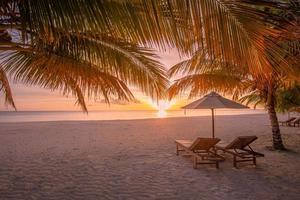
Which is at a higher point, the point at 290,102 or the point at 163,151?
the point at 290,102

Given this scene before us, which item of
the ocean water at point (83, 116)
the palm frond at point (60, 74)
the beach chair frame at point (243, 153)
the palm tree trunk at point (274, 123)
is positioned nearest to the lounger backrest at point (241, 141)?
the beach chair frame at point (243, 153)

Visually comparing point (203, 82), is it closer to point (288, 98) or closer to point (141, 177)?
point (141, 177)

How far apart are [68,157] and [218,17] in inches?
298

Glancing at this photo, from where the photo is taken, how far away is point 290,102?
13367 millimetres

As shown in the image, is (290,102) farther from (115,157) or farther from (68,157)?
(68,157)

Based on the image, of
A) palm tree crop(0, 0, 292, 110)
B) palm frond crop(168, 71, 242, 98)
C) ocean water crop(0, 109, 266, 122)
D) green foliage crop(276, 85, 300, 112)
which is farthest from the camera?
ocean water crop(0, 109, 266, 122)

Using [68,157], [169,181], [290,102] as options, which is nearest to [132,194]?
[169,181]

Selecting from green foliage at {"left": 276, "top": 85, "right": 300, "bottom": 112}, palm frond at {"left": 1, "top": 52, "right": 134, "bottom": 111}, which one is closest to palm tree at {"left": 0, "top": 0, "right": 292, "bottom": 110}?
palm frond at {"left": 1, "top": 52, "right": 134, "bottom": 111}

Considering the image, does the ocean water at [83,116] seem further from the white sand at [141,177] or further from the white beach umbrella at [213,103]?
the white sand at [141,177]

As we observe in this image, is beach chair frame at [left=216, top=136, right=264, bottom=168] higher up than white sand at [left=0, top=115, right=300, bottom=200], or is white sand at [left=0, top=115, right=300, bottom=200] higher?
beach chair frame at [left=216, top=136, right=264, bottom=168]

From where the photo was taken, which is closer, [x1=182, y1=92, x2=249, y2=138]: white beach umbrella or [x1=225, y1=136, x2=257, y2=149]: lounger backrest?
[x1=225, y1=136, x2=257, y2=149]: lounger backrest

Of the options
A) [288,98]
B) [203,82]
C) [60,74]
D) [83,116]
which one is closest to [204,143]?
[203,82]

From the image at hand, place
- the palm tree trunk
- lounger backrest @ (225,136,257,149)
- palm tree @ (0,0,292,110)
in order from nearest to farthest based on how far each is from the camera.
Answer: palm tree @ (0,0,292,110) < lounger backrest @ (225,136,257,149) < the palm tree trunk

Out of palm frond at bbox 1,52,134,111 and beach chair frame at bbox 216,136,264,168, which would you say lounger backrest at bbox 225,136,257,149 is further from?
palm frond at bbox 1,52,134,111
